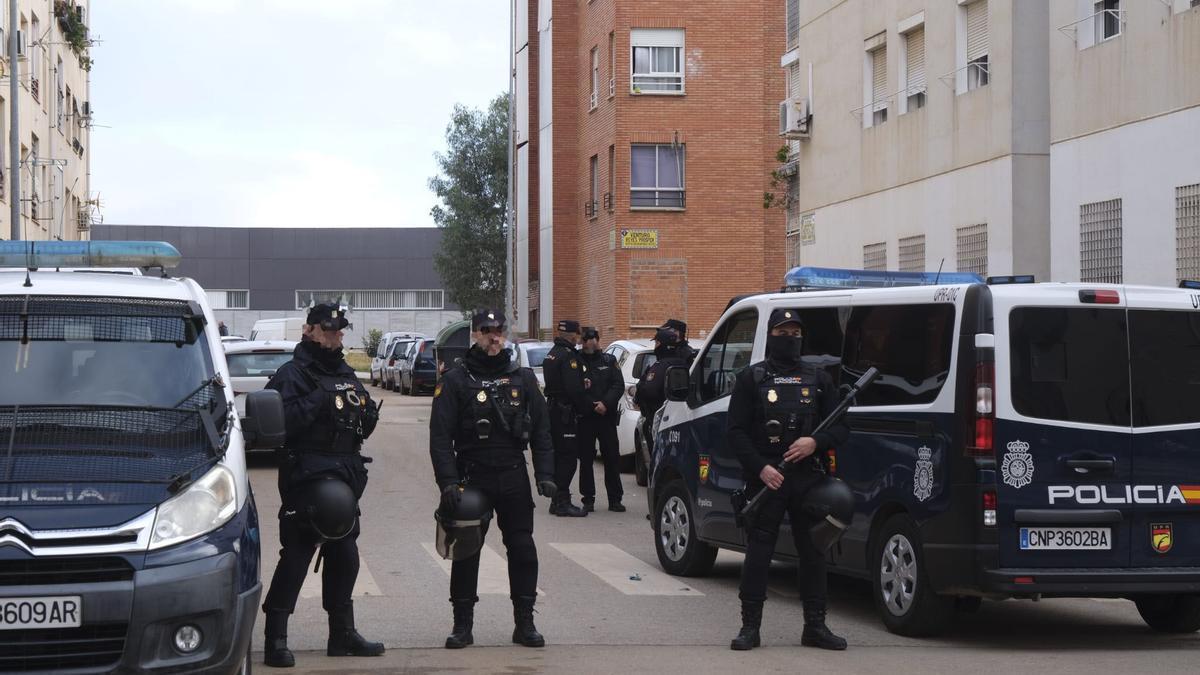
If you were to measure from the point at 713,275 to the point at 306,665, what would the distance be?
3383 cm

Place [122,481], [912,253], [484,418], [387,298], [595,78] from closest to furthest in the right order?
[122,481]
[484,418]
[912,253]
[595,78]
[387,298]

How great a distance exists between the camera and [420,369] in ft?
152

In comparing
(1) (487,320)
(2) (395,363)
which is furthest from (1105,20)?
(2) (395,363)

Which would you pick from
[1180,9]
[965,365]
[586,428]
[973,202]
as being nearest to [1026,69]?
[973,202]

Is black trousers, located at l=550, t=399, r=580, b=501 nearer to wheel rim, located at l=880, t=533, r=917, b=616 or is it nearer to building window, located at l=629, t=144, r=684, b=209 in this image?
wheel rim, located at l=880, t=533, r=917, b=616

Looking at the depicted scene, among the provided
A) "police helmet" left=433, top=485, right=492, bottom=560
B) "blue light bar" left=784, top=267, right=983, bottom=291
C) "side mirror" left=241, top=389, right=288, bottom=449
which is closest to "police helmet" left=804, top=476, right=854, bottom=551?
"police helmet" left=433, top=485, right=492, bottom=560

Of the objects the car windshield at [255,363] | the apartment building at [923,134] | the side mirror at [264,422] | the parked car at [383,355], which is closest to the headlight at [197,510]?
the side mirror at [264,422]

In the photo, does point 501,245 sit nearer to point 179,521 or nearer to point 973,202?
point 973,202

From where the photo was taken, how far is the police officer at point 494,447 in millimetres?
9016

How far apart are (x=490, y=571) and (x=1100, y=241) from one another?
11.5m

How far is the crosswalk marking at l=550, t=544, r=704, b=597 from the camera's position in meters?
11.7

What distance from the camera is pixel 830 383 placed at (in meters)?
9.36

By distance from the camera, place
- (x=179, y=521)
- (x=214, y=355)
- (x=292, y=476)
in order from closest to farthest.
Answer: (x=179, y=521) → (x=214, y=355) → (x=292, y=476)

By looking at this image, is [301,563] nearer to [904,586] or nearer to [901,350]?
[904,586]
